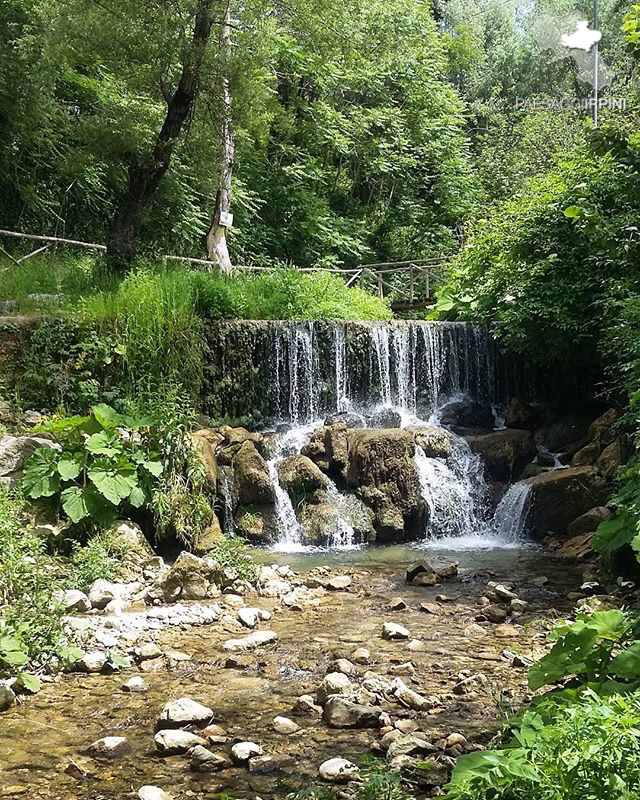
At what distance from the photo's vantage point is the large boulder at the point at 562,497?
8797 millimetres

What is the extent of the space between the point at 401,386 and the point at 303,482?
10.8ft

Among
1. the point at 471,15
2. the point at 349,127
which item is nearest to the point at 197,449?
the point at 349,127

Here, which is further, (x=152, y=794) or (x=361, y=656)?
(x=361, y=656)

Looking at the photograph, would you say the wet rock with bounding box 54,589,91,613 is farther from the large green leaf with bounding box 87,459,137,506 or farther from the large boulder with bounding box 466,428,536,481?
the large boulder with bounding box 466,428,536,481

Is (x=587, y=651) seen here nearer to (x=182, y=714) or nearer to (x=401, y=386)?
(x=182, y=714)

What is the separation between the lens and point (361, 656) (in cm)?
490

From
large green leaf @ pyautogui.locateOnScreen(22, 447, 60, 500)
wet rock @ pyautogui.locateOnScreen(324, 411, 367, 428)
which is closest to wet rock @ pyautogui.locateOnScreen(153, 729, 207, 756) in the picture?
large green leaf @ pyautogui.locateOnScreen(22, 447, 60, 500)

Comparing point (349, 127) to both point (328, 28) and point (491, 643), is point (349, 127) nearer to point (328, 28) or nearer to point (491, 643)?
point (328, 28)

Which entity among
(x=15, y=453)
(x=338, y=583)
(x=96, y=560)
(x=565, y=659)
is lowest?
(x=338, y=583)

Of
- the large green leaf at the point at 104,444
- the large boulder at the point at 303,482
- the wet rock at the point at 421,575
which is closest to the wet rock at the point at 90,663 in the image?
the large green leaf at the point at 104,444

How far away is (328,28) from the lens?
11602mm

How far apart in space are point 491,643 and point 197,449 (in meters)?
4.26

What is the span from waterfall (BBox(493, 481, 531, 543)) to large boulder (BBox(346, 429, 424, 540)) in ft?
3.13

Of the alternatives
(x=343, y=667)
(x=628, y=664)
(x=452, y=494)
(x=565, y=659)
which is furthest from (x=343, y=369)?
(x=628, y=664)
